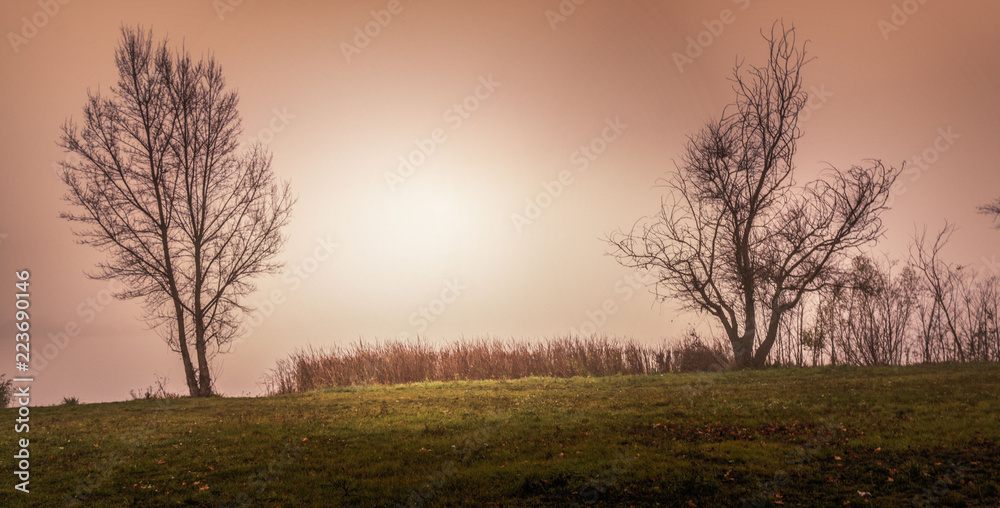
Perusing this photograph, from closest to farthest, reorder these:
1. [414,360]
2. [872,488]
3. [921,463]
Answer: [872,488], [921,463], [414,360]

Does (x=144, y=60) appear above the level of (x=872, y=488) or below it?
above

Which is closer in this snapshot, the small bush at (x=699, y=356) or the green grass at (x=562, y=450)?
the green grass at (x=562, y=450)

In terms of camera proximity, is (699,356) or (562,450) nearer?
(562,450)

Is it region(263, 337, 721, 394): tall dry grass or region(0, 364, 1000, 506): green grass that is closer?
region(0, 364, 1000, 506): green grass

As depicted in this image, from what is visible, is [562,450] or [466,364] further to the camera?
[466,364]

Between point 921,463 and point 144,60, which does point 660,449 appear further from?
point 144,60

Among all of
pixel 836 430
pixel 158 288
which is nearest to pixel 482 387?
pixel 836 430

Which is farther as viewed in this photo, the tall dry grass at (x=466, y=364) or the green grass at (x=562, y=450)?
the tall dry grass at (x=466, y=364)

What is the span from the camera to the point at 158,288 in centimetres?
2650

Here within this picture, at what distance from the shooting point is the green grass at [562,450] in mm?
10086

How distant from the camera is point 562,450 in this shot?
12.3 metres

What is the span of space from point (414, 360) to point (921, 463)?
22.3 meters

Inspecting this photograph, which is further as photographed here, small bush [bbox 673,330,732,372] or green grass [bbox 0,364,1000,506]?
small bush [bbox 673,330,732,372]

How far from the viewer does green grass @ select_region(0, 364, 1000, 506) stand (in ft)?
33.1
